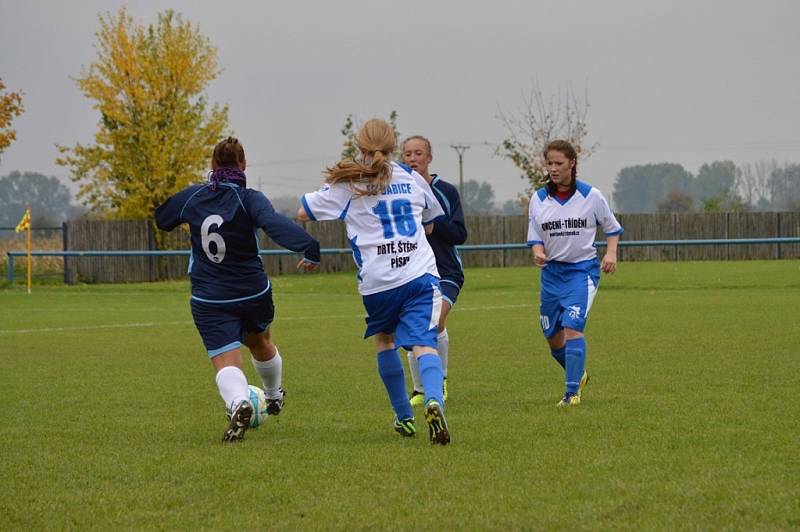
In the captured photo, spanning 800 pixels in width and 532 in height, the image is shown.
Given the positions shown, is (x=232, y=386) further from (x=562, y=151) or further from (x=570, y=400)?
(x=562, y=151)

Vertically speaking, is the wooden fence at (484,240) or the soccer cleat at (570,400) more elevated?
the wooden fence at (484,240)

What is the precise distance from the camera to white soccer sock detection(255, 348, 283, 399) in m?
8.23

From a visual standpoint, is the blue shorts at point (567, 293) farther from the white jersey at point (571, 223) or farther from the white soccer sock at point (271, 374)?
the white soccer sock at point (271, 374)

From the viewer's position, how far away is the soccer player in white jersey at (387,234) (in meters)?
6.95

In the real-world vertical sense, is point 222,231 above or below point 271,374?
above

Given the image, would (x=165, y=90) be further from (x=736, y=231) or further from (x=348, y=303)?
(x=736, y=231)

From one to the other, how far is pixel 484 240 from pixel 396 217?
4048cm

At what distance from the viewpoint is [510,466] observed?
5992 mm

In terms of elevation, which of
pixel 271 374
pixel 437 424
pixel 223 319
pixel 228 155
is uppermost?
pixel 228 155

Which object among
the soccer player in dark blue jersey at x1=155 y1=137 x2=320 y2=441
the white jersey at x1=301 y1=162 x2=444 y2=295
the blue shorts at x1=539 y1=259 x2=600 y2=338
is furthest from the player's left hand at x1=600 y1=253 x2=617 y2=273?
the soccer player in dark blue jersey at x1=155 y1=137 x2=320 y2=441

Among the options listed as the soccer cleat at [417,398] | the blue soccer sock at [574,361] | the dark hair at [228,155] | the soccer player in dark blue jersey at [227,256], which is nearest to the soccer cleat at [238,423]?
the soccer player in dark blue jersey at [227,256]

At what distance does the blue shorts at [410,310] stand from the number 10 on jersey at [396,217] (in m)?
0.29

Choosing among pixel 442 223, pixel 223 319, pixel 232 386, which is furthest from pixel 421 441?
pixel 442 223

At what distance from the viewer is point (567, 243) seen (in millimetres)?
9094
